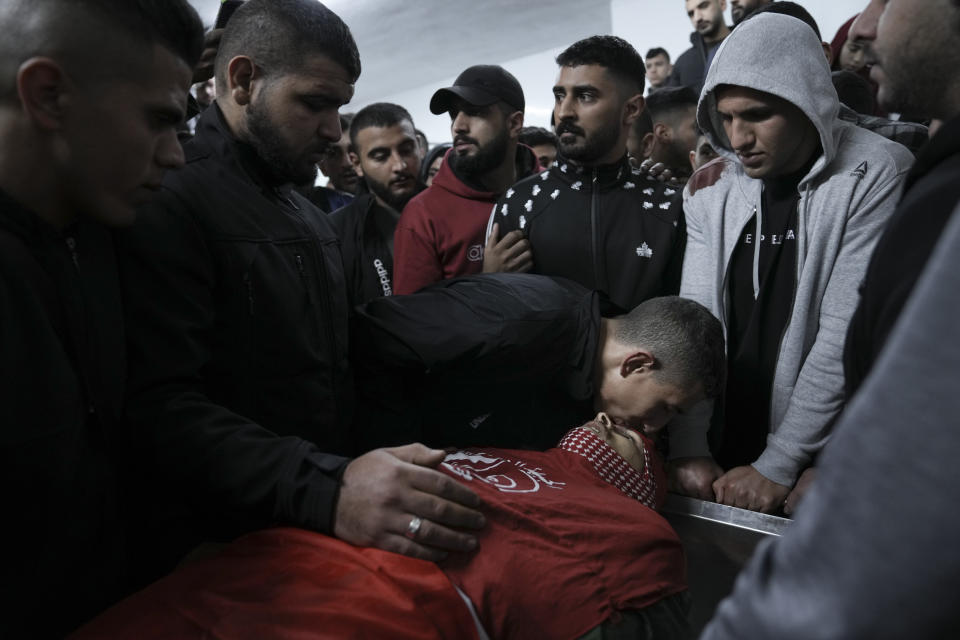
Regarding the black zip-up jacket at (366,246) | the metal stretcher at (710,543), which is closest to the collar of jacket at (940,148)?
the metal stretcher at (710,543)

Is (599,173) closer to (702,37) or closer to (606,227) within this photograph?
(606,227)

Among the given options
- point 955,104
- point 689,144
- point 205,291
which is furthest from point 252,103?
point 689,144

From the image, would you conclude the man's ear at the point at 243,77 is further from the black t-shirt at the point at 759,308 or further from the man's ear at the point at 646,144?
the man's ear at the point at 646,144

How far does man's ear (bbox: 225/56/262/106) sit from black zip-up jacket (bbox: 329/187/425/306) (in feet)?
4.45

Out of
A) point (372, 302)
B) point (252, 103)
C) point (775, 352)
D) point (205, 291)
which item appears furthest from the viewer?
point (775, 352)

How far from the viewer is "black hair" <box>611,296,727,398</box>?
1.63 meters

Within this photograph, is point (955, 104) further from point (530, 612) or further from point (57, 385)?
point (57, 385)

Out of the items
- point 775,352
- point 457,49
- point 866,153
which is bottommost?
point 775,352

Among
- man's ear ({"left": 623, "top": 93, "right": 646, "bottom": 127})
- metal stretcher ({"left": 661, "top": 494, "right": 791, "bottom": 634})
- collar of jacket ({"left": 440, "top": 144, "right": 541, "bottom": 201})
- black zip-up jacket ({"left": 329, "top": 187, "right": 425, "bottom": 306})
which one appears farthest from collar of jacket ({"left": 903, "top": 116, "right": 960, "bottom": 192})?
black zip-up jacket ({"left": 329, "top": 187, "right": 425, "bottom": 306})

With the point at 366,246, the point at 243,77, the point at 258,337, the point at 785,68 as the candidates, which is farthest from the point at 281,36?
the point at 366,246

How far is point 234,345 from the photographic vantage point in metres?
1.18

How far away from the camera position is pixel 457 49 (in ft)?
31.2

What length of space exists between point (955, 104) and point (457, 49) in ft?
30.4

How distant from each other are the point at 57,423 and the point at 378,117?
238 cm
